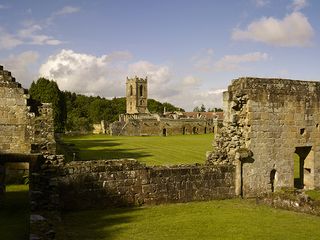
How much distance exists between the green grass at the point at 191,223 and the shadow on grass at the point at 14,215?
1085 mm

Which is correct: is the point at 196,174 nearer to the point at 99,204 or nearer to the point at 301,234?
the point at 99,204

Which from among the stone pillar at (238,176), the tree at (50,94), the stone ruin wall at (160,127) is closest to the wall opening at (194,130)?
the stone ruin wall at (160,127)

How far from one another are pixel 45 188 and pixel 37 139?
280 centimetres

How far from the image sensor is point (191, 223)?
1187 centimetres

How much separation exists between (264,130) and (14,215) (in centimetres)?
961

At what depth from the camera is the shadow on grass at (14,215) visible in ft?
33.9

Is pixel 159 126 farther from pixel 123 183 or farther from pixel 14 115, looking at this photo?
pixel 123 183

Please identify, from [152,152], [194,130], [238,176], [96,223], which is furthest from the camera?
[194,130]

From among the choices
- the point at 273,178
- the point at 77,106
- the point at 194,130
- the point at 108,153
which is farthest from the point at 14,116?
the point at 77,106

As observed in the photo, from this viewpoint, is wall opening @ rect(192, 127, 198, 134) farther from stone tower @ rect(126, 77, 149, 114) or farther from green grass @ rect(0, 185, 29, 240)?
green grass @ rect(0, 185, 29, 240)

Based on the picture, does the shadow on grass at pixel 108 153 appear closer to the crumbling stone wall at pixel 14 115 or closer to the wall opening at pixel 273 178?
→ the crumbling stone wall at pixel 14 115

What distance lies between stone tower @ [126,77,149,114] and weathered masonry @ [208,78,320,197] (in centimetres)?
9904

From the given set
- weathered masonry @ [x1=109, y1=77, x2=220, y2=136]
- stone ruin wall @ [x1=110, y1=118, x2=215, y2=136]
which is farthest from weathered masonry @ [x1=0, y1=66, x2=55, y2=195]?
stone ruin wall @ [x1=110, y1=118, x2=215, y2=136]

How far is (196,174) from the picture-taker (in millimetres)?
14984
